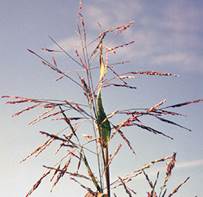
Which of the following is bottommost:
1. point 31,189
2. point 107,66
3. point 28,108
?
point 31,189

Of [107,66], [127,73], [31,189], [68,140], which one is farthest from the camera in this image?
[107,66]

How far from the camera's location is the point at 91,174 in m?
2.66

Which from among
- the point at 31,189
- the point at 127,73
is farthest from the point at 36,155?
the point at 127,73

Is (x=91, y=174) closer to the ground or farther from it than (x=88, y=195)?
farther from it

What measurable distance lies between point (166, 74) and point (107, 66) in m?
0.60

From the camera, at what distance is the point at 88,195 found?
Result: 255 cm

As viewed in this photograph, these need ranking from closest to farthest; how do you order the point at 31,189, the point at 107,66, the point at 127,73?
1. the point at 31,189
2. the point at 127,73
3. the point at 107,66

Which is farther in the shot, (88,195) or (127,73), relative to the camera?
(127,73)

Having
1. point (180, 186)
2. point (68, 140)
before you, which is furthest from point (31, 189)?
point (180, 186)

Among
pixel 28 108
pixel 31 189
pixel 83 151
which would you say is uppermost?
pixel 28 108

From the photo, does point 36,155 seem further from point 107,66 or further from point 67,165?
point 107,66

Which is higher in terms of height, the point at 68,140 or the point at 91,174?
the point at 68,140

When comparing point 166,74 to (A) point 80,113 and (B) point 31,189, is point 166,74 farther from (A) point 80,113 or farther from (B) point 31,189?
(B) point 31,189

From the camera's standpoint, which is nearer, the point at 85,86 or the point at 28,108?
the point at 28,108
